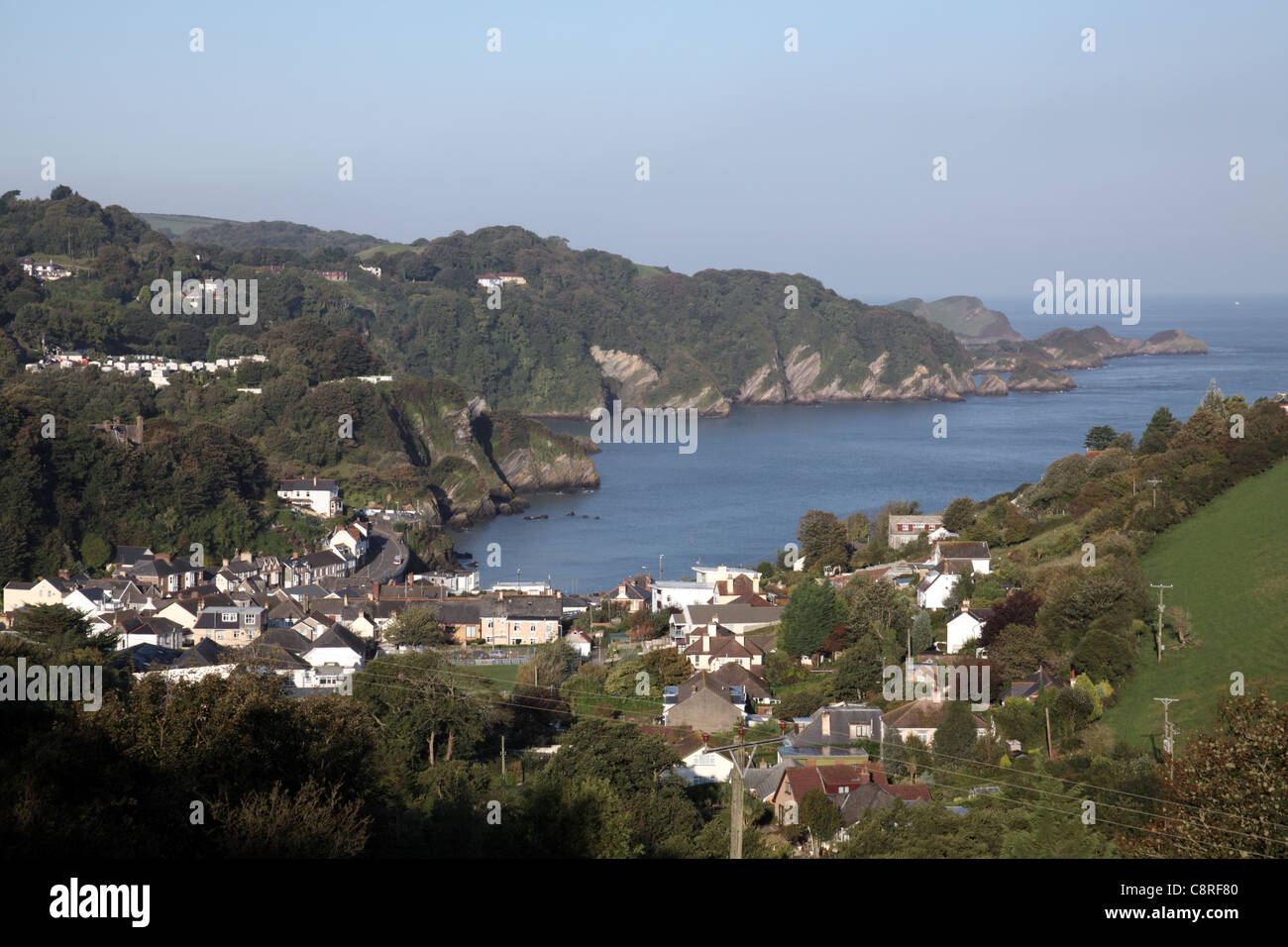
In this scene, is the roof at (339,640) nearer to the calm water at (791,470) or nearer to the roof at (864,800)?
the calm water at (791,470)

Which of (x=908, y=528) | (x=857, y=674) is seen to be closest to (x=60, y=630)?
(x=857, y=674)

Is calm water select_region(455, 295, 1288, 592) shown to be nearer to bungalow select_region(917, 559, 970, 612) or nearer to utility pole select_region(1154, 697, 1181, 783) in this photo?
bungalow select_region(917, 559, 970, 612)

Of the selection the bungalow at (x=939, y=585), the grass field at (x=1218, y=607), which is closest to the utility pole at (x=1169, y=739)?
the grass field at (x=1218, y=607)
